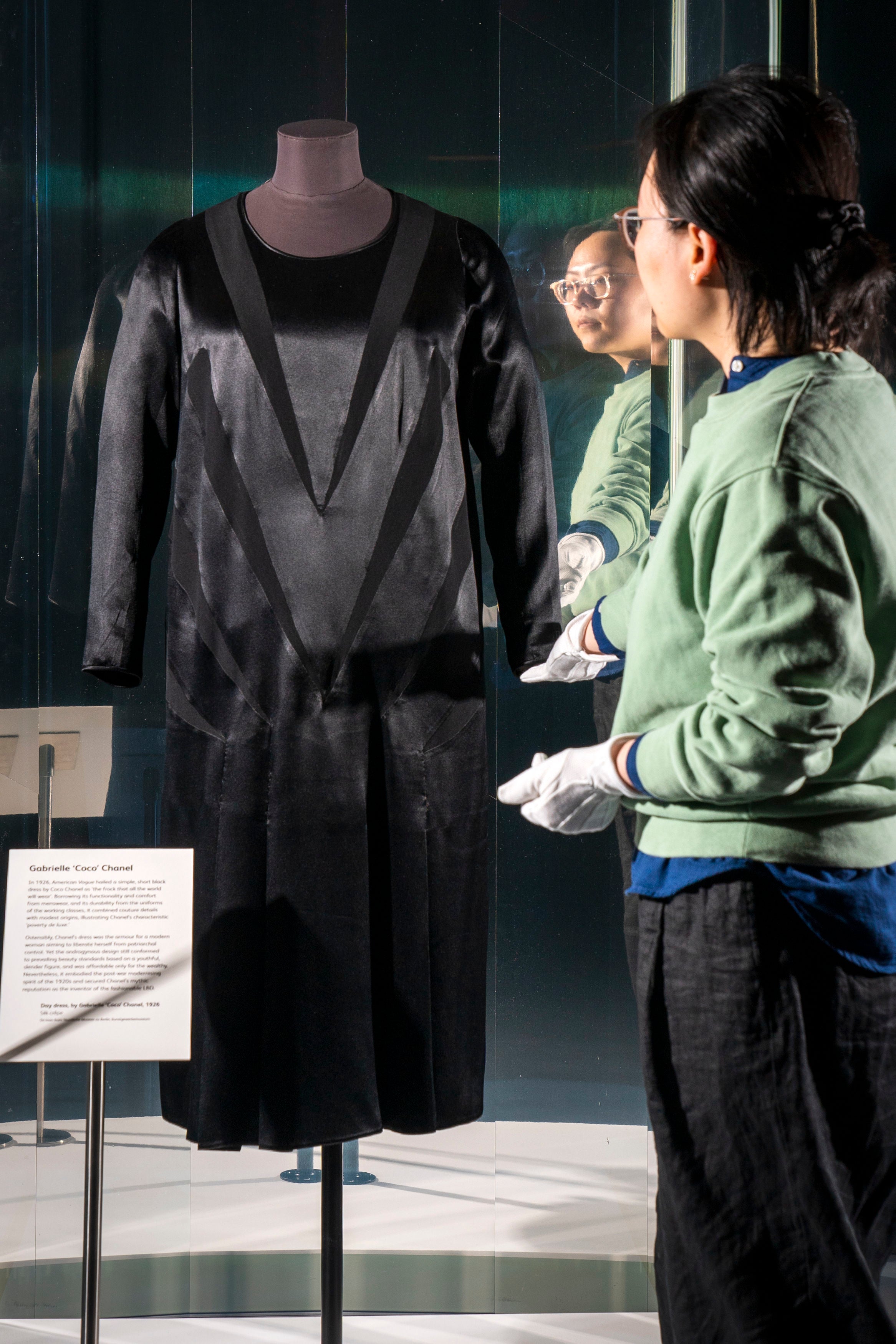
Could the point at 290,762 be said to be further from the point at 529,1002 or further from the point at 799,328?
the point at 799,328

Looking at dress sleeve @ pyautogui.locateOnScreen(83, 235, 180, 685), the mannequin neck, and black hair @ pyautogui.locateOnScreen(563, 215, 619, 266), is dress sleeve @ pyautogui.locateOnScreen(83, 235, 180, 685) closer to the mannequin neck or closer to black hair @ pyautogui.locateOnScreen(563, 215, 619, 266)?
the mannequin neck

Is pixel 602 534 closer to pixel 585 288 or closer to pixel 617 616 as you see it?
pixel 585 288

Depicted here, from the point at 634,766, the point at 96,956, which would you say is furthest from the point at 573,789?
the point at 96,956

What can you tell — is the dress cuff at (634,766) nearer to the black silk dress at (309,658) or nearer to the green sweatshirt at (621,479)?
the black silk dress at (309,658)

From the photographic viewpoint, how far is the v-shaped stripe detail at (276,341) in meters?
2.00

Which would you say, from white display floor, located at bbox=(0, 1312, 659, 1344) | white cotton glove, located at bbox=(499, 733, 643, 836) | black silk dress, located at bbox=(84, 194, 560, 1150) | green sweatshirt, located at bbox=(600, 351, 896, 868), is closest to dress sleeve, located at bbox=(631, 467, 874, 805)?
green sweatshirt, located at bbox=(600, 351, 896, 868)

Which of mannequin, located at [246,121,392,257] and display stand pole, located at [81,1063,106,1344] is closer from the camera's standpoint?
display stand pole, located at [81,1063,106,1344]

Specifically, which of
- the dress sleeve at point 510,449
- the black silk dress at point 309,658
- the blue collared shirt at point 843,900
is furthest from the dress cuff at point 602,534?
the blue collared shirt at point 843,900

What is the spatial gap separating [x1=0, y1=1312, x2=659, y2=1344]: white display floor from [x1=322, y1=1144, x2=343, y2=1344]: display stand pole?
1.02ft

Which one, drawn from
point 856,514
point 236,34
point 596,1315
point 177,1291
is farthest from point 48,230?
point 596,1315

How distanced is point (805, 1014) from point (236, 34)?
1872 millimetres

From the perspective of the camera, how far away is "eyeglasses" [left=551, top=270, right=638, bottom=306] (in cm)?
230

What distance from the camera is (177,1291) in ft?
7.70

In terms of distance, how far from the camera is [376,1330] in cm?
229
